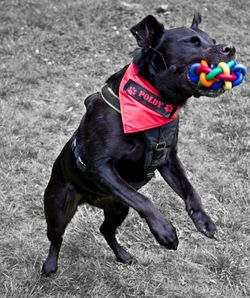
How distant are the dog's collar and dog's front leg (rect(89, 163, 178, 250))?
299 millimetres

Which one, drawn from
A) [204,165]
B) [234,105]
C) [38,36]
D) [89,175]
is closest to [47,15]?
[38,36]

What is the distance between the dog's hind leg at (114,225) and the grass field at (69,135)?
0.28 ft

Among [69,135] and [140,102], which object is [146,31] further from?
[69,135]

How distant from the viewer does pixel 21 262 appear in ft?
13.6

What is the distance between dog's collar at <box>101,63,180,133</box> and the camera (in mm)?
3338

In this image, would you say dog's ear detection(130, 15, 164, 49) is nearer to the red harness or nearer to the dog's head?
the dog's head

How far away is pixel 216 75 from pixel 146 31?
1.97 ft

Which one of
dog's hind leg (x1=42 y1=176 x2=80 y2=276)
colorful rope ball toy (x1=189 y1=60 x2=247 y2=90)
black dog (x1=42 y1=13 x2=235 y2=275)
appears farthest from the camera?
dog's hind leg (x1=42 y1=176 x2=80 y2=276)

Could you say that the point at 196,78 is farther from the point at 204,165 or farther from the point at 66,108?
the point at 66,108

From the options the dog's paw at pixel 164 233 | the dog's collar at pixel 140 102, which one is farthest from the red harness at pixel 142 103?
the dog's paw at pixel 164 233

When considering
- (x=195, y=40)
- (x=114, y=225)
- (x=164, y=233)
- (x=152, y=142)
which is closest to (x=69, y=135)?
(x=114, y=225)

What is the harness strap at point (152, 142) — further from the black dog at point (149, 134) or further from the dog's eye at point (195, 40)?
the dog's eye at point (195, 40)

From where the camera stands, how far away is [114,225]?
414cm

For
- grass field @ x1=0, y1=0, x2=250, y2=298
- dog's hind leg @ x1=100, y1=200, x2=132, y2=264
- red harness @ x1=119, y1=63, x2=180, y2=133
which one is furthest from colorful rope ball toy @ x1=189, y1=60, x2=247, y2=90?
grass field @ x1=0, y1=0, x2=250, y2=298
